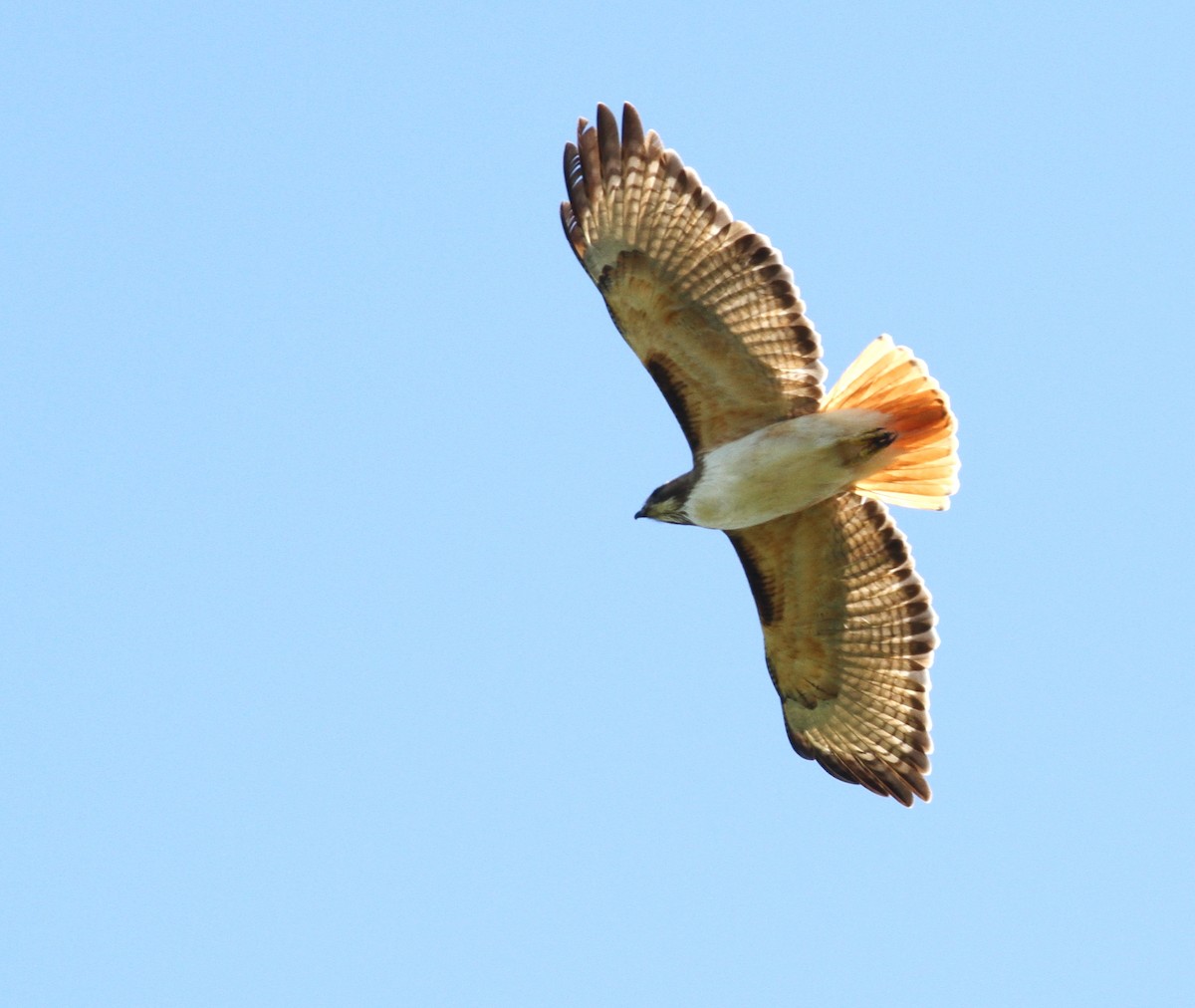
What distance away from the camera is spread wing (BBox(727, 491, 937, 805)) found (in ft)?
36.2

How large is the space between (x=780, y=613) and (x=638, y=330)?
1933 mm

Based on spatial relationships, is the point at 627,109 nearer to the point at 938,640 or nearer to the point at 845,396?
the point at 845,396

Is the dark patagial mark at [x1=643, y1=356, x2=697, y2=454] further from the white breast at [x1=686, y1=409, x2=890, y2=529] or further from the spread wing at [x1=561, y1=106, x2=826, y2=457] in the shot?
the white breast at [x1=686, y1=409, x2=890, y2=529]

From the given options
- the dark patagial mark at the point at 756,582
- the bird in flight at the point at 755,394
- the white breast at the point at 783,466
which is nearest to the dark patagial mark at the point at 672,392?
the bird in flight at the point at 755,394

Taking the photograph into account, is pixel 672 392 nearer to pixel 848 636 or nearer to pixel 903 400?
pixel 903 400

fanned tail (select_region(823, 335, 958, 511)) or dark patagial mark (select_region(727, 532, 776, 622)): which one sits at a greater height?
fanned tail (select_region(823, 335, 958, 511))

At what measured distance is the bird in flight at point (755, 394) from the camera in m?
10.2

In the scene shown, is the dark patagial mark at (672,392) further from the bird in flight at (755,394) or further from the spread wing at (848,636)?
the spread wing at (848,636)

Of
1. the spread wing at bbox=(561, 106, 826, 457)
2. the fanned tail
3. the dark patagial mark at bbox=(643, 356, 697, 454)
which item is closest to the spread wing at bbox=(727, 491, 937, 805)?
the fanned tail

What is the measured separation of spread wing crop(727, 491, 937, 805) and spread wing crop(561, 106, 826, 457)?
0.91 metres

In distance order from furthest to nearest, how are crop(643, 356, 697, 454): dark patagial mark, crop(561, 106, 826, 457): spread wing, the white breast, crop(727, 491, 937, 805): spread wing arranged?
crop(727, 491, 937, 805): spread wing
crop(643, 356, 697, 454): dark patagial mark
the white breast
crop(561, 106, 826, 457): spread wing

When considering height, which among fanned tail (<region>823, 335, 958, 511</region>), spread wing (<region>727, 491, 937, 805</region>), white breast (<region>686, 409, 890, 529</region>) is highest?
fanned tail (<region>823, 335, 958, 511</region>)

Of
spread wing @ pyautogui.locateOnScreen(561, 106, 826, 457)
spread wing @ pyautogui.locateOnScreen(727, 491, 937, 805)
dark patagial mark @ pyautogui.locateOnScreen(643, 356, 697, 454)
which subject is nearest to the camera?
spread wing @ pyautogui.locateOnScreen(561, 106, 826, 457)

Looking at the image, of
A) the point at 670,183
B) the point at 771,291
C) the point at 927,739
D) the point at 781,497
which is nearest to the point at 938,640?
the point at 927,739
